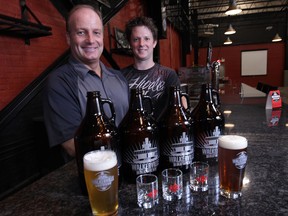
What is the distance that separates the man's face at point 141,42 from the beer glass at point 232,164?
1164mm

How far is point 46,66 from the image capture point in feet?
9.45

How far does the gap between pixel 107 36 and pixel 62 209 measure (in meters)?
3.80

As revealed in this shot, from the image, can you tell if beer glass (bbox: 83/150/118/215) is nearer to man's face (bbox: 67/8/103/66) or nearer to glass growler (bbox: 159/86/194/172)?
glass growler (bbox: 159/86/194/172)

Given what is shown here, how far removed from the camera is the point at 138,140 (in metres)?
0.71

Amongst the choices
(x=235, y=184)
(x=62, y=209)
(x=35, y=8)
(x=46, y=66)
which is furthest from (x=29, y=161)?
(x=235, y=184)

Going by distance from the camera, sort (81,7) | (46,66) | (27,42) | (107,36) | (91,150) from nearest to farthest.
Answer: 1. (91,150)
2. (81,7)
3. (27,42)
4. (46,66)
5. (107,36)

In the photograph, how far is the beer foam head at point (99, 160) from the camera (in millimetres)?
574

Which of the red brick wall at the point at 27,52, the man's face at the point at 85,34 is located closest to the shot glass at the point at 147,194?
the man's face at the point at 85,34

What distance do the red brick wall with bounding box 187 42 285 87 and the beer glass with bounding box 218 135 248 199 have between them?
1295 cm

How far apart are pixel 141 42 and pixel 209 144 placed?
1100mm

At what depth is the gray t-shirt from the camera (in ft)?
3.47

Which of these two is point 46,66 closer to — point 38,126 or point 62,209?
point 38,126

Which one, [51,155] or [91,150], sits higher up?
[91,150]

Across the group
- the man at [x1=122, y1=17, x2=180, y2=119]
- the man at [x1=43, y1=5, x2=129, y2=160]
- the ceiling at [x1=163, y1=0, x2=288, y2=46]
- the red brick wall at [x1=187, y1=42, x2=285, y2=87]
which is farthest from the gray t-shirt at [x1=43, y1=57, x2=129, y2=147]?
the red brick wall at [x1=187, y1=42, x2=285, y2=87]
